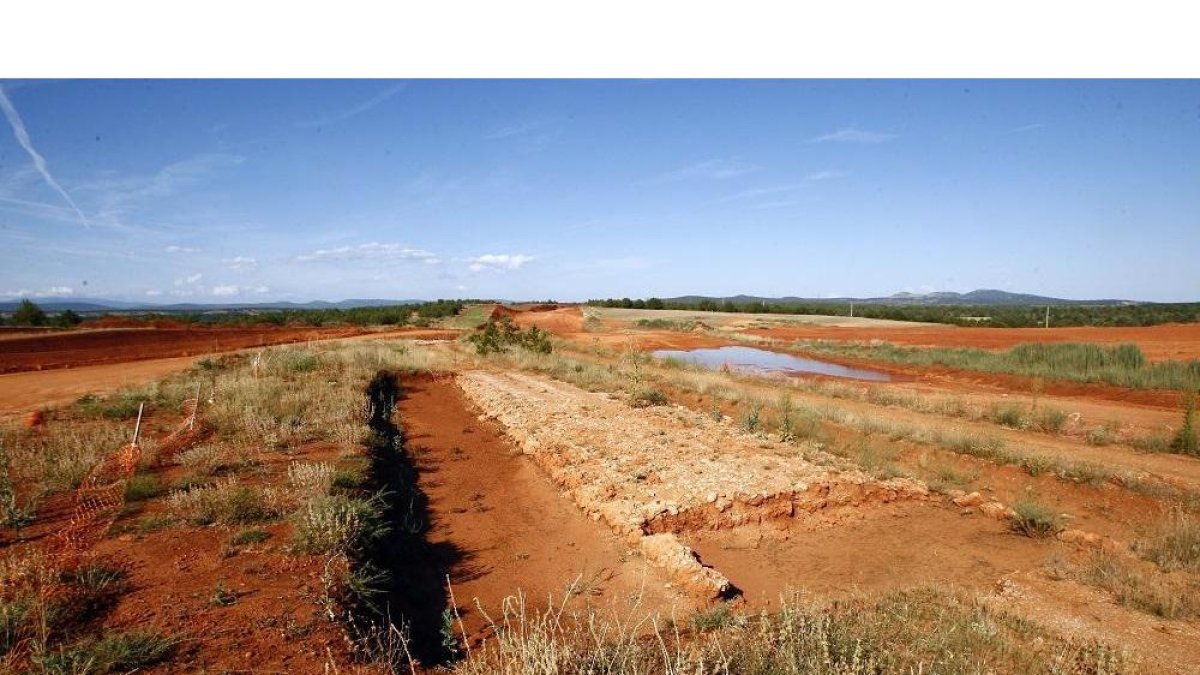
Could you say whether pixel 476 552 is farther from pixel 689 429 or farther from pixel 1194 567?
pixel 1194 567

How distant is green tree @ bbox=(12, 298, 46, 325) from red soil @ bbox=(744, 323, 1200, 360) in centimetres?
5092

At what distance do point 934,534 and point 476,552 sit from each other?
5.68 meters

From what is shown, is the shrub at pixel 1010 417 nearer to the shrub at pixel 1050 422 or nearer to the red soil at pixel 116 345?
the shrub at pixel 1050 422

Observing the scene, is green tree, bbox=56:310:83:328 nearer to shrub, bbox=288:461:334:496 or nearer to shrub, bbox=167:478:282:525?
shrub, bbox=288:461:334:496

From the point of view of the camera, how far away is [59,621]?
12.2 feet

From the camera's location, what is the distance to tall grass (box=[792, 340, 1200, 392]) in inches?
714

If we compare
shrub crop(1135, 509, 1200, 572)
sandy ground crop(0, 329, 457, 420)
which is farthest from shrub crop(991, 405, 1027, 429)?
sandy ground crop(0, 329, 457, 420)

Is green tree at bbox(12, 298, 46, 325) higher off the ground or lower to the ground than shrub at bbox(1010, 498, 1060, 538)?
higher

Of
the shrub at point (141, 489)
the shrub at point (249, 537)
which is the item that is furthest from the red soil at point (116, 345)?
the shrub at point (249, 537)

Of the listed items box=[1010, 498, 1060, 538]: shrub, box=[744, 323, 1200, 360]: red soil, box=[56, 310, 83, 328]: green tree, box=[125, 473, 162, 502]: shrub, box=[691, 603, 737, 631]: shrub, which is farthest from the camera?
box=[56, 310, 83, 328]: green tree

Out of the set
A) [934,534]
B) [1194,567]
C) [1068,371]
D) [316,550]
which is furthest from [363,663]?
[1068,371]

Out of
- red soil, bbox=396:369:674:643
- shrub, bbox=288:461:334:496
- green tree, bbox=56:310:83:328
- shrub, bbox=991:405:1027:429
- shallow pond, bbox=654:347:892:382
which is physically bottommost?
shallow pond, bbox=654:347:892:382

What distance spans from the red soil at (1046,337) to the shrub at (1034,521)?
872 inches

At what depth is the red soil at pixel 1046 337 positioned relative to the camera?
25281 millimetres
